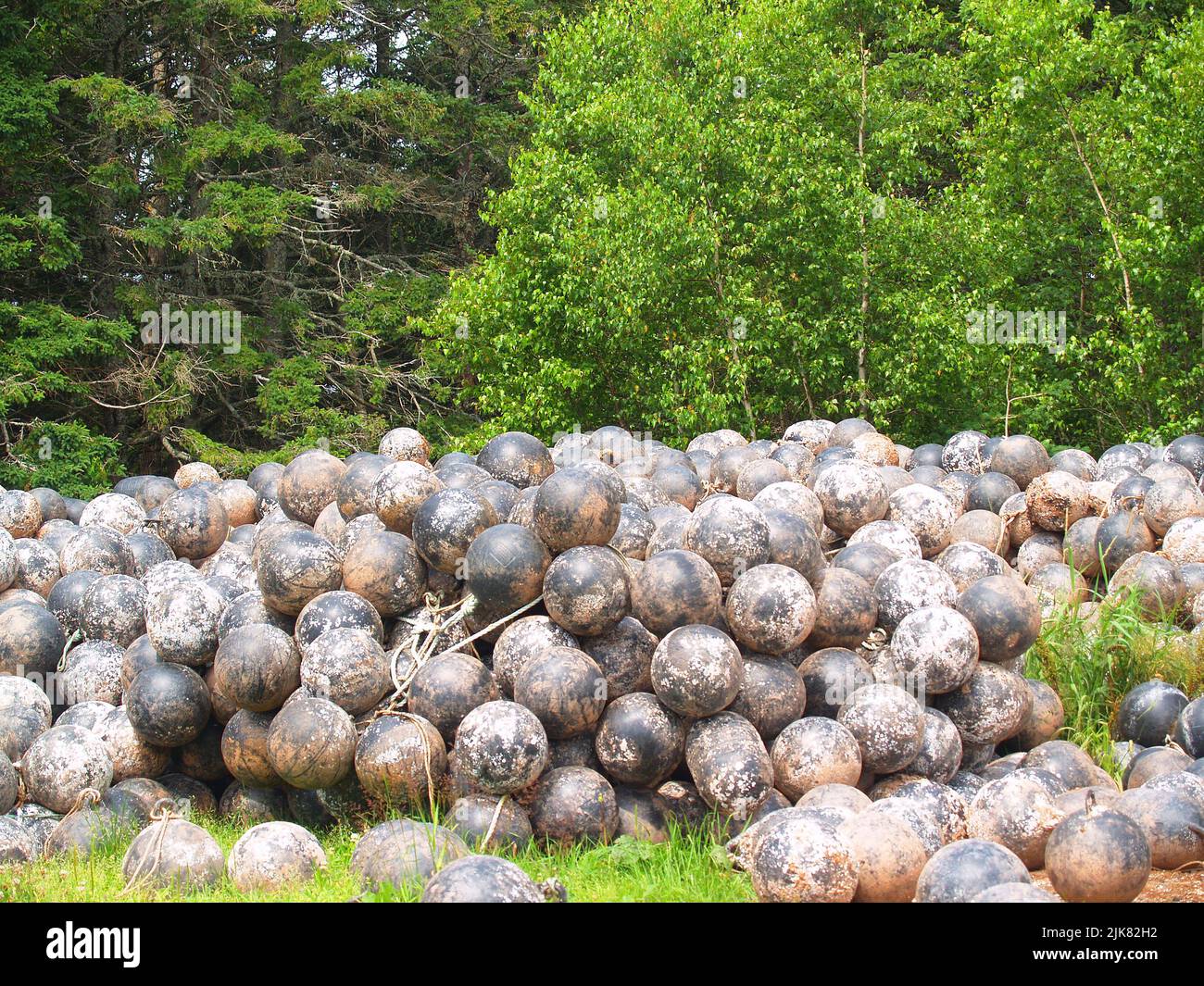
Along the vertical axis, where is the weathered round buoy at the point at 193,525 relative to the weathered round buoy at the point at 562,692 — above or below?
above

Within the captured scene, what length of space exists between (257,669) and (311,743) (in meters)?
0.55

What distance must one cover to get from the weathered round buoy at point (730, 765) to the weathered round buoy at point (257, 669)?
2.12 meters

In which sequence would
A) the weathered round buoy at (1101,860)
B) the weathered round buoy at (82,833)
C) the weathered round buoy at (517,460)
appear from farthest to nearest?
the weathered round buoy at (517,460)
the weathered round buoy at (82,833)
the weathered round buoy at (1101,860)

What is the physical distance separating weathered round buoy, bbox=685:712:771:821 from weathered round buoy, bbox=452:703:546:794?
2.55 feet

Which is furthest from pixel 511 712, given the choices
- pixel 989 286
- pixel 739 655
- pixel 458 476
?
pixel 989 286

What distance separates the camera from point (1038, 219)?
15.6 m

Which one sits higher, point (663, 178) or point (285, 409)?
point (663, 178)

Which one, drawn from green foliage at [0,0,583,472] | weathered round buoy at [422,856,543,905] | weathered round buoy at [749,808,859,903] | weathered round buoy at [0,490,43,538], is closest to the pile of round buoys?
weathered round buoy at [749,808,859,903]

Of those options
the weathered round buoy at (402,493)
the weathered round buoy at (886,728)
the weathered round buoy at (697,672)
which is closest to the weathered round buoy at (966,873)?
the weathered round buoy at (886,728)

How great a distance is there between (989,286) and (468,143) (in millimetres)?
10601

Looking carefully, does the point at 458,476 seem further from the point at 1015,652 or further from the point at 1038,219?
the point at 1038,219

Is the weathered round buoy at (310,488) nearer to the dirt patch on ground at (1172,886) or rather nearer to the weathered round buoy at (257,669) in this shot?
the weathered round buoy at (257,669)

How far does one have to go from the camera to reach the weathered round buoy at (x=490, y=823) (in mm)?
5512

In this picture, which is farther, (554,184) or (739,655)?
(554,184)
